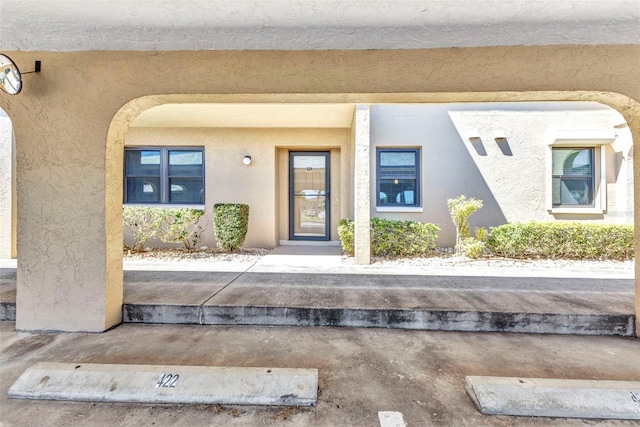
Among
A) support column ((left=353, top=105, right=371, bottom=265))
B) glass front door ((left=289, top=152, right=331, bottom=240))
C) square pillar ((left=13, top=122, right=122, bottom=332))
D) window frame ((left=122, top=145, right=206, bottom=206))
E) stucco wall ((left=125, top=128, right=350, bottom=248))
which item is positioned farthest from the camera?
glass front door ((left=289, top=152, right=331, bottom=240))

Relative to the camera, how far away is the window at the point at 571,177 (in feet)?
23.0

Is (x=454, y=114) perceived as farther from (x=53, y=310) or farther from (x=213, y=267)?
(x=53, y=310)

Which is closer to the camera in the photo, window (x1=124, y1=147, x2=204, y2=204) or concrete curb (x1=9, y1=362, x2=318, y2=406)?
concrete curb (x1=9, y1=362, x2=318, y2=406)

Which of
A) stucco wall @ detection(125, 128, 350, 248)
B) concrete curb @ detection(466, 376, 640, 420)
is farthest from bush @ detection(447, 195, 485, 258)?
concrete curb @ detection(466, 376, 640, 420)

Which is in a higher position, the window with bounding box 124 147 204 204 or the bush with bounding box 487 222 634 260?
the window with bounding box 124 147 204 204

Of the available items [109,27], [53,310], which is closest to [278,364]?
[53,310]

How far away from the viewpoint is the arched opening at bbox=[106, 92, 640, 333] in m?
2.90

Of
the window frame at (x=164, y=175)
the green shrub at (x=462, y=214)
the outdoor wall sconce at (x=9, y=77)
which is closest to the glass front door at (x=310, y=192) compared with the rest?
the window frame at (x=164, y=175)

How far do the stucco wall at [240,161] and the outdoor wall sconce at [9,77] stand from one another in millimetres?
4854

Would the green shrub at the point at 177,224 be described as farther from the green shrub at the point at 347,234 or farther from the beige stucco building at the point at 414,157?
the green shrub at the point at 347,234

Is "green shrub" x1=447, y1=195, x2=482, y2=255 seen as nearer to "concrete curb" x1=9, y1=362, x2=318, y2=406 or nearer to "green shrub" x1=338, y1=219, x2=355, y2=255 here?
"green shrub" x1=338, y1=219, x2=355, y2=255

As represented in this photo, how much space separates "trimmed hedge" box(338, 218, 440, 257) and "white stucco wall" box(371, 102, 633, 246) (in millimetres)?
930

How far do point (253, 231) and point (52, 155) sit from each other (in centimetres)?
489

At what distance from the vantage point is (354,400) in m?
2.06
